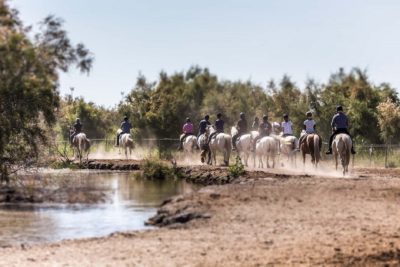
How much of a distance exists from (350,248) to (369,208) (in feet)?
14.7

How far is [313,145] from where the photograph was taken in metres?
33.1

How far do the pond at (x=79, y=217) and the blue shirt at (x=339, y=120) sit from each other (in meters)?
5.80

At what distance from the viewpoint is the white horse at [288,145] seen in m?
36.5

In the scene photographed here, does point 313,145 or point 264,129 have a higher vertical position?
point 264,129

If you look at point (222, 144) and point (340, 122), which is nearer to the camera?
point (340, 122)

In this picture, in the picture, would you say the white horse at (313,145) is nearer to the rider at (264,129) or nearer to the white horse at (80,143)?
the rider at (264,129)

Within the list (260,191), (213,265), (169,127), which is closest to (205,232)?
(213,265)

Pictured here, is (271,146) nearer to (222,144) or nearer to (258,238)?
(222,144)

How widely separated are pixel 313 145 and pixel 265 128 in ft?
12.3

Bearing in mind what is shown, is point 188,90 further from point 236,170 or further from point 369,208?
point 369,208

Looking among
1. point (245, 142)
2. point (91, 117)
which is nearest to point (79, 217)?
point (245, 142)

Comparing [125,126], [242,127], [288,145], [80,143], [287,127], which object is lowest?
[288,145]

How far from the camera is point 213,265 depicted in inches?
536

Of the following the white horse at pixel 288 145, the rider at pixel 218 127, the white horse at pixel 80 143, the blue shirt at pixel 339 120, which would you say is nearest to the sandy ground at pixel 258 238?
the blue shirt at pixel 339 120
